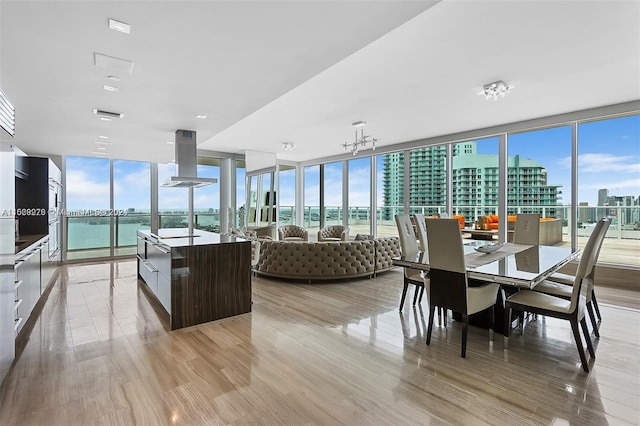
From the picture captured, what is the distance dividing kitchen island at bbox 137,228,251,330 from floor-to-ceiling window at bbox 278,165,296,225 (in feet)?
21.2

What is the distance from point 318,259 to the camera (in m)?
5.18

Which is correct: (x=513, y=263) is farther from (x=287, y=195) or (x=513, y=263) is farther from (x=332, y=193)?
(x=287, y=195)

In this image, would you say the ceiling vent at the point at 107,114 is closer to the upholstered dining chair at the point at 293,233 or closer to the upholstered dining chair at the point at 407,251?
the upholstered dining chair at the point at 407,251

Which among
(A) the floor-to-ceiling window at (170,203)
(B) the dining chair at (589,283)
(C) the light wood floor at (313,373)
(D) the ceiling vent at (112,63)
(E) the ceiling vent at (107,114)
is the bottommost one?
(C) the light wood floor at (313,373)

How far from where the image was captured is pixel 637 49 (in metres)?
3.20

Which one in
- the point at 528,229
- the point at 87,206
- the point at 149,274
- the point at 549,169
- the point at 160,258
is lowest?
the point at 149,274

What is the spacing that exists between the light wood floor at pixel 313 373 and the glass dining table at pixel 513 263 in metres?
0.70

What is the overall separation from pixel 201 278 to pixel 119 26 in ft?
7.96

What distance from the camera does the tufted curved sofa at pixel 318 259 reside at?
17.0 ft

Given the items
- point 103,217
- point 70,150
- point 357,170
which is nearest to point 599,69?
point 357,170

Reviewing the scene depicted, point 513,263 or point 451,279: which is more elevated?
point 513,263

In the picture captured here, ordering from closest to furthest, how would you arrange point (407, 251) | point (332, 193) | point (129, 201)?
point (407, 251) → point (129, 201) → point (332, 193)

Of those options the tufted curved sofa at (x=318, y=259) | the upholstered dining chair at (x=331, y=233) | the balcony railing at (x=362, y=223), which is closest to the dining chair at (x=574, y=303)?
the tufted curved sofa at (x=318, y=259)

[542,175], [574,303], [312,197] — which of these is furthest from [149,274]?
[542,175]
